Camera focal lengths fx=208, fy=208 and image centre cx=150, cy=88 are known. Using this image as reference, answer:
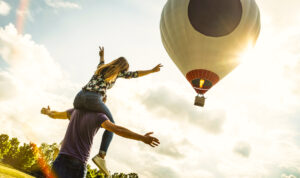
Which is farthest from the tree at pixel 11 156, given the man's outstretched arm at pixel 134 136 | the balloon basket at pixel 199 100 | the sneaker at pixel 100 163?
the man's outstretched arm at pixel 134 136

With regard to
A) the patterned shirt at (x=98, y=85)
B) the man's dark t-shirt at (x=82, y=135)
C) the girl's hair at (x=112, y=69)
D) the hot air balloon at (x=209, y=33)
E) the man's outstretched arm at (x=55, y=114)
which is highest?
the hot air balloon at (x=209, y=33)

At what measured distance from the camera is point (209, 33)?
14.2m

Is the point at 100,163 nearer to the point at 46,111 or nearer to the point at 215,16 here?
the point at 46,111

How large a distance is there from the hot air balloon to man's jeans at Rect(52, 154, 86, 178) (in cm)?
1342

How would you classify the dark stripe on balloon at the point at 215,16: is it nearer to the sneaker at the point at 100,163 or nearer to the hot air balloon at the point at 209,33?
the hot air balloon at the point at 209,33

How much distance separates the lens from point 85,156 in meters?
2.50

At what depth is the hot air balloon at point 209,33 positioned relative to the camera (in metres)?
Answer: 14.0

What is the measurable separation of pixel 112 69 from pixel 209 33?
12470 mm

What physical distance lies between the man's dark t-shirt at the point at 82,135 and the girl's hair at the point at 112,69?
Answer: 0.72 meters

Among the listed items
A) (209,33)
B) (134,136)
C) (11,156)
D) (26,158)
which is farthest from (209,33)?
(11,156)

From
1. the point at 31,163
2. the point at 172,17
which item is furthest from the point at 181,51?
the point at 31,163

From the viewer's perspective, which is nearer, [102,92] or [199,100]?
[102,92]

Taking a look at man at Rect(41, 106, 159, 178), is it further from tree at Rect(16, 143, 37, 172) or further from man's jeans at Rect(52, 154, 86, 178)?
tree at Rect(16, 143, 37, 172)

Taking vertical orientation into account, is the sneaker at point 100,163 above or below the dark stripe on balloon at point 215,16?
below
